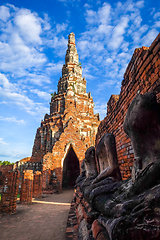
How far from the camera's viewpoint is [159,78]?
209cm

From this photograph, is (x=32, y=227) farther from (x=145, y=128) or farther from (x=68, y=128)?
(x=68, y=128)

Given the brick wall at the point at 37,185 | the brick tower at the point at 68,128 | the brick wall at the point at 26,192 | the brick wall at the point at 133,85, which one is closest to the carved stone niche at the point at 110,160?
the brick wall at the point at 133,85

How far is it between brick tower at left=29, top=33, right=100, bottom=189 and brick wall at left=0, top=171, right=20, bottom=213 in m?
6.24

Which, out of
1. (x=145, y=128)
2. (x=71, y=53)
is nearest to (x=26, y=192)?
(x=145, y=128)

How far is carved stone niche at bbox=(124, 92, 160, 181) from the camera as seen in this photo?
74.9 inches

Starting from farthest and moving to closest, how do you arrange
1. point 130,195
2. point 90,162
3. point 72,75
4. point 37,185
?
point 72,75 → point 37,185 → point 90,162 → point 130,195

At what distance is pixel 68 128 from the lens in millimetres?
15227

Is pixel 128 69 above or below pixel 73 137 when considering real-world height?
below

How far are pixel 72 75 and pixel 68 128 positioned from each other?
15405 millimetres

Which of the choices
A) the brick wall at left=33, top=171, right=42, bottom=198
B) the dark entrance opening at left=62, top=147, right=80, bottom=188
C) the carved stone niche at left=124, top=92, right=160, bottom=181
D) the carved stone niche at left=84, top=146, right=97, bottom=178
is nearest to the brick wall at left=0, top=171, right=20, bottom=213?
the carved stone niche at left=84, top=146, right=97, bottom=178

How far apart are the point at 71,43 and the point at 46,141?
2370 centimetres

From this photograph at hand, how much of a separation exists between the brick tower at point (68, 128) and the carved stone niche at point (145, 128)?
1231 centimetres

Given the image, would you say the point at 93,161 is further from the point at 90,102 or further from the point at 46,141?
the point at 90,102

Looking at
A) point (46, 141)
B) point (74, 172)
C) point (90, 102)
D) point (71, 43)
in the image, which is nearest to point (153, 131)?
point (74, 172)
